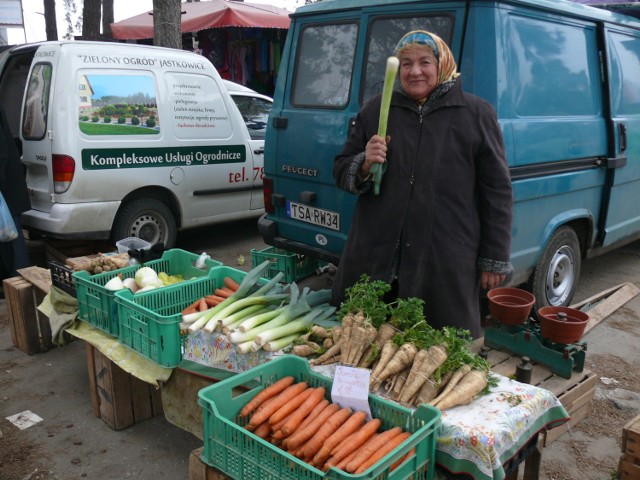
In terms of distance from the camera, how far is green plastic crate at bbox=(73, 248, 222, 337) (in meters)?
3.40

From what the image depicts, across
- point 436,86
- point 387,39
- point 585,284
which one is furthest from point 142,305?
point 585,284

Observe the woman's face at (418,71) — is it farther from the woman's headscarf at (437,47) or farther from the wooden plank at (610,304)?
the wooden plank at (610,304)

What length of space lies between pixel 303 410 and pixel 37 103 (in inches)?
191

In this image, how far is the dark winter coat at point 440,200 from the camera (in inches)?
110

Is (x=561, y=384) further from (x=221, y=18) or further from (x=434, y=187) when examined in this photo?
(x=221, y=18)

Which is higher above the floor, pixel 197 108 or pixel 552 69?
pixel 552 69

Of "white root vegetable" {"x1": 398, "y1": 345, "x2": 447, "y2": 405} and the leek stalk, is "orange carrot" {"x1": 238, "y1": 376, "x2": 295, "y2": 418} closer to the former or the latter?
"white root vegetable" {"x1": 398, "y1": 345, "x2": 447, "y2": 405}

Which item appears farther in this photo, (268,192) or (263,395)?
(268,192)

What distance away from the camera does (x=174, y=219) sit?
6.62m

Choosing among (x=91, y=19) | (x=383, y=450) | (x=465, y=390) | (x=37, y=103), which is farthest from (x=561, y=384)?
(x=91, y=19)

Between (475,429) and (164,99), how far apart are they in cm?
521

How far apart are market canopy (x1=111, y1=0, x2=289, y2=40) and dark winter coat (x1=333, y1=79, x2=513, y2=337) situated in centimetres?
883

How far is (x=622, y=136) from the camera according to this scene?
16.5 feet

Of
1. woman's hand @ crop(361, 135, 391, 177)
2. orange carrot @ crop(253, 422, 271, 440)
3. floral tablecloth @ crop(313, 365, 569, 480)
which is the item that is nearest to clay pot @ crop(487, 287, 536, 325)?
floral tablecloth @ crop(313, 365, 569, 480)
